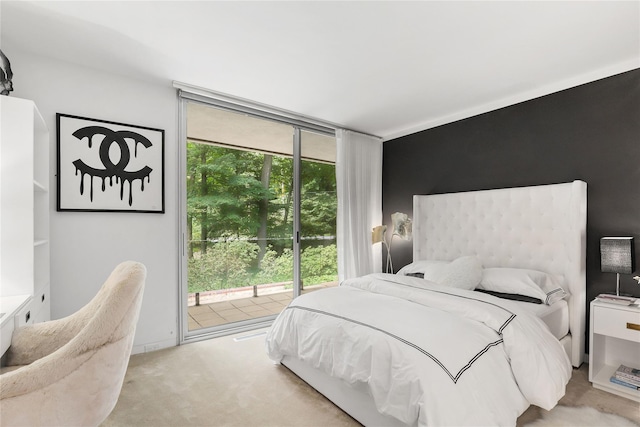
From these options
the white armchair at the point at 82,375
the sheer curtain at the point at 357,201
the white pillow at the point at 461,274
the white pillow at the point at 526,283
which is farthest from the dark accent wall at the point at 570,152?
the white armchair at the point at 82,375

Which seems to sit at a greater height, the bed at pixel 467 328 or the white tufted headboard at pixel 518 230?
the white tufted headboard at pixel 518 230

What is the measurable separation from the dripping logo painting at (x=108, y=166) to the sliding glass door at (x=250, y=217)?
1.04 feet

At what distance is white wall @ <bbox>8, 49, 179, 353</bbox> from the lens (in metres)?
2.52

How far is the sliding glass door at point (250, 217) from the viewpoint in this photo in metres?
3.38

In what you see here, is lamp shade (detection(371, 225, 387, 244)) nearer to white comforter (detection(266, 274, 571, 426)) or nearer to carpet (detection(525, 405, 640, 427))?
white comforter (detection(266, 274, 571, 426))

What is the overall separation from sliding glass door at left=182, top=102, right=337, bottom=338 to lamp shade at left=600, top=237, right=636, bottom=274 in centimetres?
277

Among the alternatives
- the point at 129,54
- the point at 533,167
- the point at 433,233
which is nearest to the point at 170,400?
the point at 129,54

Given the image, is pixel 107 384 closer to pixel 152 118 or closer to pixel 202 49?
pixel 202 49

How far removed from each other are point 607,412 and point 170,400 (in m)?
2.80

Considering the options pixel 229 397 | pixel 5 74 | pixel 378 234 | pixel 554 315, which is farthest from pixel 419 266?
pixel 5 74

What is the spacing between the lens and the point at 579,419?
1945 millimetres

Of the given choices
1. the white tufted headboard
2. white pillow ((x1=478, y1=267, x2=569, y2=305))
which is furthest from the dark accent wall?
white pillow ((x1=478, y1=267, x2=569, y2=305))

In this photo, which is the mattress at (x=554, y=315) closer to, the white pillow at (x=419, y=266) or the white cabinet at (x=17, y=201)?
the white pillow at (x=419, y=266)

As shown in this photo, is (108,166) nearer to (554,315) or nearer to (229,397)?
(229,397)
